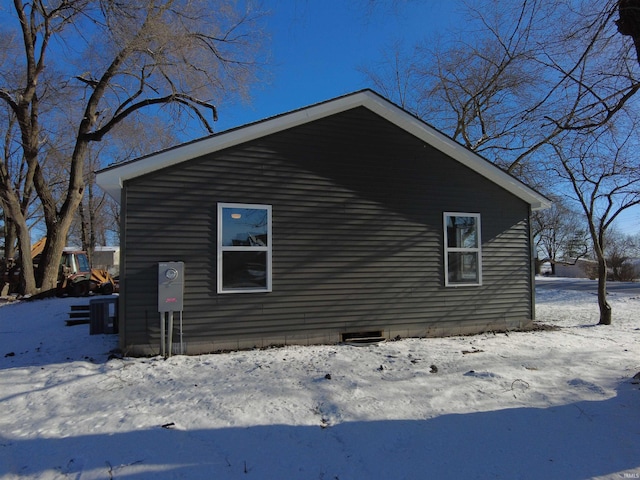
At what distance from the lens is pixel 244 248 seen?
267 inches

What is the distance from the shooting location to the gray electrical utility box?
19.8 ft

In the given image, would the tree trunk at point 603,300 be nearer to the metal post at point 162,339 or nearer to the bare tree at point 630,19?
the bare tree at point 630,19

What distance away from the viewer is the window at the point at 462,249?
8.24m

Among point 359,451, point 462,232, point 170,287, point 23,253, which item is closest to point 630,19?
point 462,232

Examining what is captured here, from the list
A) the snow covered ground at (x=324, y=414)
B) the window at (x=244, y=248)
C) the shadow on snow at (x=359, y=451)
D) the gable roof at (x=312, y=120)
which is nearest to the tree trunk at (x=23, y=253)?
the snow covered ground at (x=324, y=414)

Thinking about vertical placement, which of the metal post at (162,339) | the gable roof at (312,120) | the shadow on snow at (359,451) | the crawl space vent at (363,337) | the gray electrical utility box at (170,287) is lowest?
the shadow on snow at (359,451)

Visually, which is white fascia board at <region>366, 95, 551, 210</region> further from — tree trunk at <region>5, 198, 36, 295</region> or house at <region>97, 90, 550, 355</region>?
tree trunk at <region>5, 198, 36, 295</region>

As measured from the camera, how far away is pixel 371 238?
758cm

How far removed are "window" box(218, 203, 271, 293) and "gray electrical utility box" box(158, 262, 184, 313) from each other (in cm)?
65

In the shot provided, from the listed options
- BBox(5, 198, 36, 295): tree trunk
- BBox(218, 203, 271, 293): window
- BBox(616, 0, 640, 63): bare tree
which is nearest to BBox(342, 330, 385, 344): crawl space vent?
BBox(218, 203, 271, 293): window

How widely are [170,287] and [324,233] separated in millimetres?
2713

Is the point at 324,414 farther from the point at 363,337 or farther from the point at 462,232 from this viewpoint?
the point at 462,232

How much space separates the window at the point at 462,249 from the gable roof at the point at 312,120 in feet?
3.56

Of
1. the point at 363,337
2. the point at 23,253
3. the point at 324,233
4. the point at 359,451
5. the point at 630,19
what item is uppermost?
the point at 630,19
